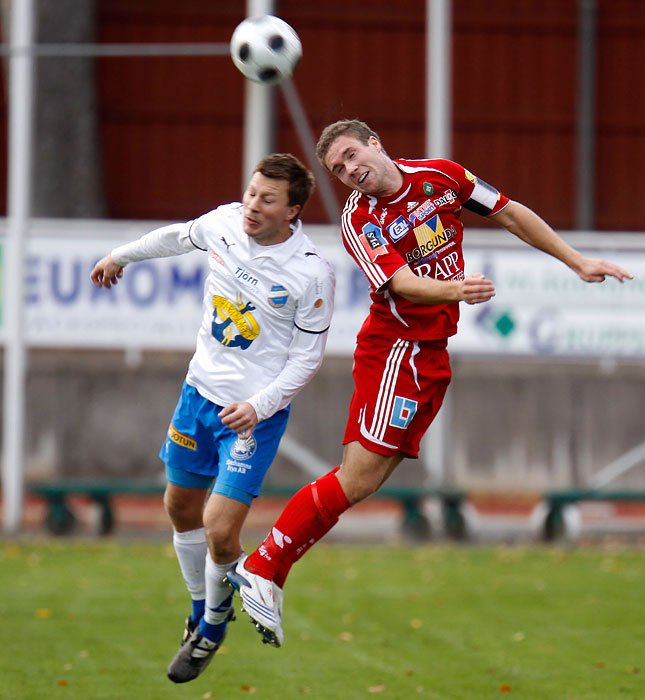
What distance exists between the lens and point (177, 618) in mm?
8422

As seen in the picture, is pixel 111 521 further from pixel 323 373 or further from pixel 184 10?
pixel 184 10

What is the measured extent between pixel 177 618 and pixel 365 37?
11101 millimetres

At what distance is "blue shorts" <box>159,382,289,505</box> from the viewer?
19.4ft

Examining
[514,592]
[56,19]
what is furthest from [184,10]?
[514,592]

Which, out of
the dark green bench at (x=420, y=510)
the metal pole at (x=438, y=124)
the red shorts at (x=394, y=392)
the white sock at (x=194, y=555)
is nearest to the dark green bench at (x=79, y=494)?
the dark green bench at (x=420, y=510)

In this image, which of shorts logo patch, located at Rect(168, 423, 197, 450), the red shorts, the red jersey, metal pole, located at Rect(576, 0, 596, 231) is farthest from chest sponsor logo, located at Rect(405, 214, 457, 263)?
metal pole, located at Rect(576, 0, 596, 231)

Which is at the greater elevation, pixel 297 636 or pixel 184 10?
pixel 184 10

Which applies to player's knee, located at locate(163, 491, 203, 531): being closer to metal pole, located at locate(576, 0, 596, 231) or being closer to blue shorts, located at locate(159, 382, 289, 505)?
blue shorts, located at locate(159, 382, 289, 505)

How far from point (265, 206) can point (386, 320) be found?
2.49 ft

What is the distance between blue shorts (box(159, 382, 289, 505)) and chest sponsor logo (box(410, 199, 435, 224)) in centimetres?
113

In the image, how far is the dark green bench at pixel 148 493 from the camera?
11.4 meters

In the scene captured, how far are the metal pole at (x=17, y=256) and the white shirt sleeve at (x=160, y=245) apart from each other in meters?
5.93

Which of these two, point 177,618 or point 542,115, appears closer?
point 177,618

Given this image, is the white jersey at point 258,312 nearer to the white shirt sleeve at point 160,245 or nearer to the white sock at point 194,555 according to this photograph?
the white shirt sleeve at point 160,245
